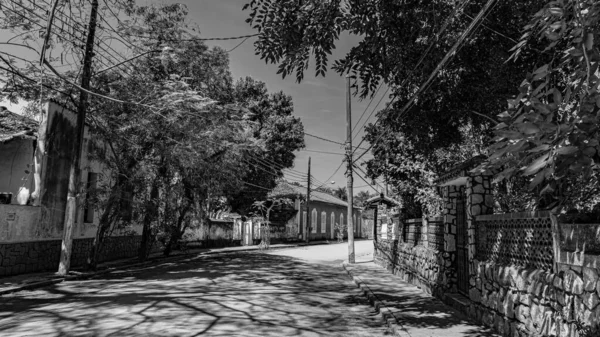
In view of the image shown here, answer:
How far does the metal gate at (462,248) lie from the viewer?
9086 mm

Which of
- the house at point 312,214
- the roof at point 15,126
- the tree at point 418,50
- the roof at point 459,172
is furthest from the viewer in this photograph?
the house at point 312,214

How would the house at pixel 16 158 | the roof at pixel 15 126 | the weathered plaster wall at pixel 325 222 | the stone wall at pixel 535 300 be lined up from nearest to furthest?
the stone wall at pixel 535 300, the roof at pixel 15 126, the house at pixel 16 158, the weathered plaster wall at pixel 325 222

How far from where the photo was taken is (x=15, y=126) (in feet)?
52.8

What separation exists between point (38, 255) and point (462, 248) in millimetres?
13519

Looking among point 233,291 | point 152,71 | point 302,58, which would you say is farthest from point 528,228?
point 152,71

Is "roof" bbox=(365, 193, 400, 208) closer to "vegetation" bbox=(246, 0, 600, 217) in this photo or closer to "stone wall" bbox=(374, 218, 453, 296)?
"stone wall" bbox=(374, 218, 453, 296)

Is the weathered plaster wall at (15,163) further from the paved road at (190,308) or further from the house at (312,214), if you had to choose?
the house at (312,214)

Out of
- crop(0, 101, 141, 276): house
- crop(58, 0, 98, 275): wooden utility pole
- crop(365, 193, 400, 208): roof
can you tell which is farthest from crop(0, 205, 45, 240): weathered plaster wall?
crop(365, 193, 400, 208): roof

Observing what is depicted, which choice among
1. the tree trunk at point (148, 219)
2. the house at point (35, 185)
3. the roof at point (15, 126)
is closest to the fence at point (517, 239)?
the house at point (35, 185)

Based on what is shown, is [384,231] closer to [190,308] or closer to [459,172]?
[459,172]

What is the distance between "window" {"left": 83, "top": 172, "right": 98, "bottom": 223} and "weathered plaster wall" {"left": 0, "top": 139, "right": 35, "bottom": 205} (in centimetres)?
213

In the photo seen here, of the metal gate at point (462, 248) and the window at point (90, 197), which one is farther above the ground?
the window at point (90, 197)

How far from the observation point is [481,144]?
575 inches

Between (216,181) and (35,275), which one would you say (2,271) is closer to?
(35,275)
